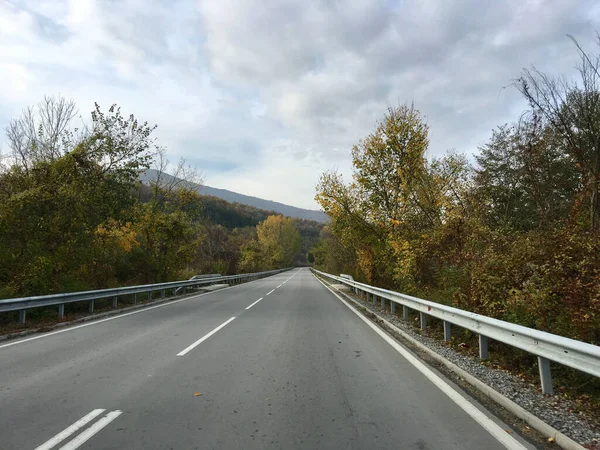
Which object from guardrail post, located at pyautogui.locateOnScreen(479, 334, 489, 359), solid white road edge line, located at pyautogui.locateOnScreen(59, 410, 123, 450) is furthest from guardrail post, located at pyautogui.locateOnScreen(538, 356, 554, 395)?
solid white road edge line, located at pyautogui.locateOnScreen(59, 410, 123, 450)

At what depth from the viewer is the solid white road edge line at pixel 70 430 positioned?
3348 millimetres

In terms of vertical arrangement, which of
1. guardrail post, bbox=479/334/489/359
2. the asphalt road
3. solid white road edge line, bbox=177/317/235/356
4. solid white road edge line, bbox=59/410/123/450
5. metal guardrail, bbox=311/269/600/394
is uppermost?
metal guardrail, bbox=311/269/600/394

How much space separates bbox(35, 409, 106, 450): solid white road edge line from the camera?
132 inches

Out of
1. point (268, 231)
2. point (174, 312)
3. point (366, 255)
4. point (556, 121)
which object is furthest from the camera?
point (268, 231)

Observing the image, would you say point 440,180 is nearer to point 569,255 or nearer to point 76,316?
point 569,255

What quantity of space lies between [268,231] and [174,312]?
79524mm

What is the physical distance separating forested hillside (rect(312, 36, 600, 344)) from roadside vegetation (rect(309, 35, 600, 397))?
3 cm

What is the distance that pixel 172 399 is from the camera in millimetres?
4547

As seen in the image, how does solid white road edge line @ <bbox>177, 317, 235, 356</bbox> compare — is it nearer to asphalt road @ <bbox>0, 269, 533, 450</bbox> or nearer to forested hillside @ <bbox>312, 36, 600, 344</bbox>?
asphalt road @ <bbox>0, 269, 533, 450</bbox>

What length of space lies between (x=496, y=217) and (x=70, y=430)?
19793mm

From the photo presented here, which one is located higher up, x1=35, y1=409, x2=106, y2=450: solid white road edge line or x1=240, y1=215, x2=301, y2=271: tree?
x1=240, y1=215, x2=301, y2=271: tree

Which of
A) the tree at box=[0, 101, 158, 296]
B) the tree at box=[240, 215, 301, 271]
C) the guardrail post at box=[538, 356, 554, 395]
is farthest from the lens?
the tree at box=[240, 215, 301, 271]

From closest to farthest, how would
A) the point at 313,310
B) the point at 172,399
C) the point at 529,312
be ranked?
the point at 172,399 → the point at 529,312 → the point at 313,310

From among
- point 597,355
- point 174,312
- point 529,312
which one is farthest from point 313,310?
point 597,355
